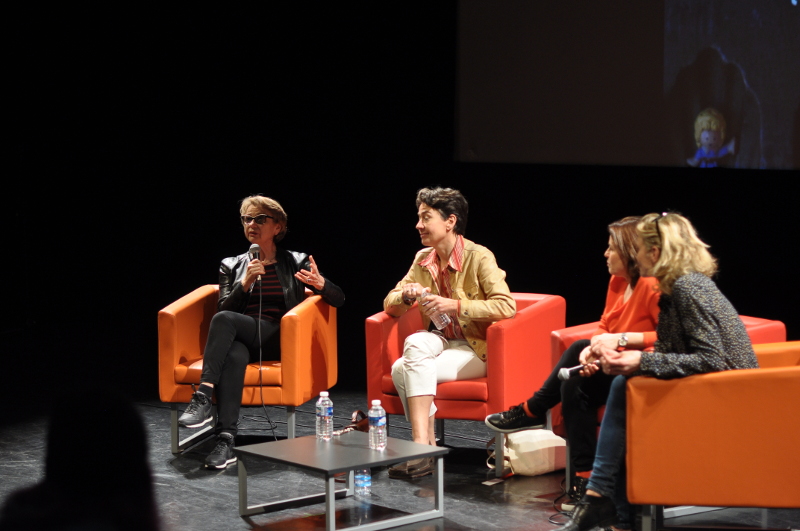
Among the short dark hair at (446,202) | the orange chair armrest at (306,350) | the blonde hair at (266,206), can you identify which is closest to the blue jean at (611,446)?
the short dark hair at (446,202)

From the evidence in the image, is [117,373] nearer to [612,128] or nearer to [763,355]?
[612,128]

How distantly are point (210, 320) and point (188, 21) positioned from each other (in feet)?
9.70

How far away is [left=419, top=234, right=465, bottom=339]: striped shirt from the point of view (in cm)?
421

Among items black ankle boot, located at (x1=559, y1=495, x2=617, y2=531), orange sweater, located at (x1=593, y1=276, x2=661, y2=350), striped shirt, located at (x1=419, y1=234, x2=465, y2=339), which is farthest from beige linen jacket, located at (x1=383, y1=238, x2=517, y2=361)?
black ankle boot, located at (x1=559, y1=495, x2=617, y2=531)

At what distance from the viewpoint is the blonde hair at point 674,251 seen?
302cm

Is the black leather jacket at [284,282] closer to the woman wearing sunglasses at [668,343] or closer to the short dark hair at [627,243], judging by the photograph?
the short dark hair at [627,243]

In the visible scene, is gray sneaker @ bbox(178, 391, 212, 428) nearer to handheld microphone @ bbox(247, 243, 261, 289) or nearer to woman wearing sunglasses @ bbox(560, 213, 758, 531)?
handheld microphone @ bbox(247, 243, 261, 289)

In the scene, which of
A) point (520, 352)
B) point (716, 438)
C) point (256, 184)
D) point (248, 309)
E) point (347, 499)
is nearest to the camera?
point (716, 438)

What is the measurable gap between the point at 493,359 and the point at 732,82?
7.13 feet

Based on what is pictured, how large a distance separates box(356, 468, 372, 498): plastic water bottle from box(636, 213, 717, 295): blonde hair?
55.9 inches

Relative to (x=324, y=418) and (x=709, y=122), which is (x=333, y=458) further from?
(x=709, y=122)

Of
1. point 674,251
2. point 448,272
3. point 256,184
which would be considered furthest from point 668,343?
point 256,184

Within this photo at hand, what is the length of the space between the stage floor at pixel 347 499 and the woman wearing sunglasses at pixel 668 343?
281 millimetres

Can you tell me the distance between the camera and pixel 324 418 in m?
3.60
